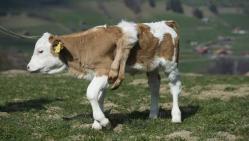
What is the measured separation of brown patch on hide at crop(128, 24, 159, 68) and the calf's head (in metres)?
2.17

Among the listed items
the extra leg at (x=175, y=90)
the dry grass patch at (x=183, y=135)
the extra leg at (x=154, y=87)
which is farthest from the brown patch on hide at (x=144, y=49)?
the dry grass patch at (x=183, y=135)

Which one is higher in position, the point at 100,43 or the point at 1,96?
the point at 100,43

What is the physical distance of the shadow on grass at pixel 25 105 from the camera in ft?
70.1

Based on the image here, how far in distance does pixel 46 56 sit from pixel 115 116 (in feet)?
13.4

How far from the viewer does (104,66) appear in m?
16.0

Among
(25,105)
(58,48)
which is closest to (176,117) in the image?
(58,48)

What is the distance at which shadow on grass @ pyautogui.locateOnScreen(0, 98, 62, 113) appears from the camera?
21377 mm

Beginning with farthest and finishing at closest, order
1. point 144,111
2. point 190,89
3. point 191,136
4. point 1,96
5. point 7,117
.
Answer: point 190,89
point 1,96
point 144,111
point 7,117
point 191,136

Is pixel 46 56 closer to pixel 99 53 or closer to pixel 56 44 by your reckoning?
pixel 56 44

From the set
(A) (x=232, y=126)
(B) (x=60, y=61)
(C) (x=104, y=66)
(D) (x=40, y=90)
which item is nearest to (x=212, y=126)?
(A) (x=232, y=126)

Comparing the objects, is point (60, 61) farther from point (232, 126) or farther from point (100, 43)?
point (232, 126)

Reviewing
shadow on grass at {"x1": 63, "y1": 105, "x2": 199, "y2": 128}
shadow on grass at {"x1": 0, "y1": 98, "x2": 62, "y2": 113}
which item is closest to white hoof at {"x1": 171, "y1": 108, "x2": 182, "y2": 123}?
shadow on grass at {"x1": 63, "y1": 105, "x2": 199, "y2": 128}

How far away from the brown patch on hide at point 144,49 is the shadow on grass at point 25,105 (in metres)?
6.38

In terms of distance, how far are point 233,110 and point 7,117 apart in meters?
7.82
